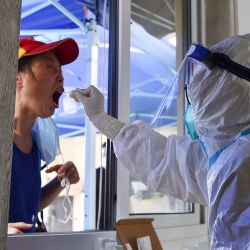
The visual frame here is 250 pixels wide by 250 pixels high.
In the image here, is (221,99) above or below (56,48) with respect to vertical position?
below

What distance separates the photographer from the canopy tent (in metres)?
1.88

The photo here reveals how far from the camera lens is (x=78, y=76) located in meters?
2.01

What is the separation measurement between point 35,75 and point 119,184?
0.61 metres

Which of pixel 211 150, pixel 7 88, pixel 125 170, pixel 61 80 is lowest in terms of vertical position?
pixel 125 170

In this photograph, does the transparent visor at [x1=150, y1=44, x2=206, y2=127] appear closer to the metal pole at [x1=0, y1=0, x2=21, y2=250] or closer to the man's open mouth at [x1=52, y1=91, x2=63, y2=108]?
the man's open mouth at [x1=52, y1=91, x2=63, y2=108]

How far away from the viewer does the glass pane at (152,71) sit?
1917 millimetres

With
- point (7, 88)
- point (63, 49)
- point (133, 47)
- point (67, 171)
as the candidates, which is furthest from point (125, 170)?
point (7, 88)

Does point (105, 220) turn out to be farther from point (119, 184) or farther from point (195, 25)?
point (195, 25)

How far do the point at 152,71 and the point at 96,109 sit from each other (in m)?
0.85

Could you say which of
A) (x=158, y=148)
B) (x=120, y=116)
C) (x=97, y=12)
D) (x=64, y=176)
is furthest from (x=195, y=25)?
(x=64, y=176)

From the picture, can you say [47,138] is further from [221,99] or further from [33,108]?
[221,99]

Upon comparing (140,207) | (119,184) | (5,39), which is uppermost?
(5,39)

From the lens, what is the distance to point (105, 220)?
157cm

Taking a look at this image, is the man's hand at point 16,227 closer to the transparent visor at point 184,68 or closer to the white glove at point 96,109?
the white glove at point 96,109
